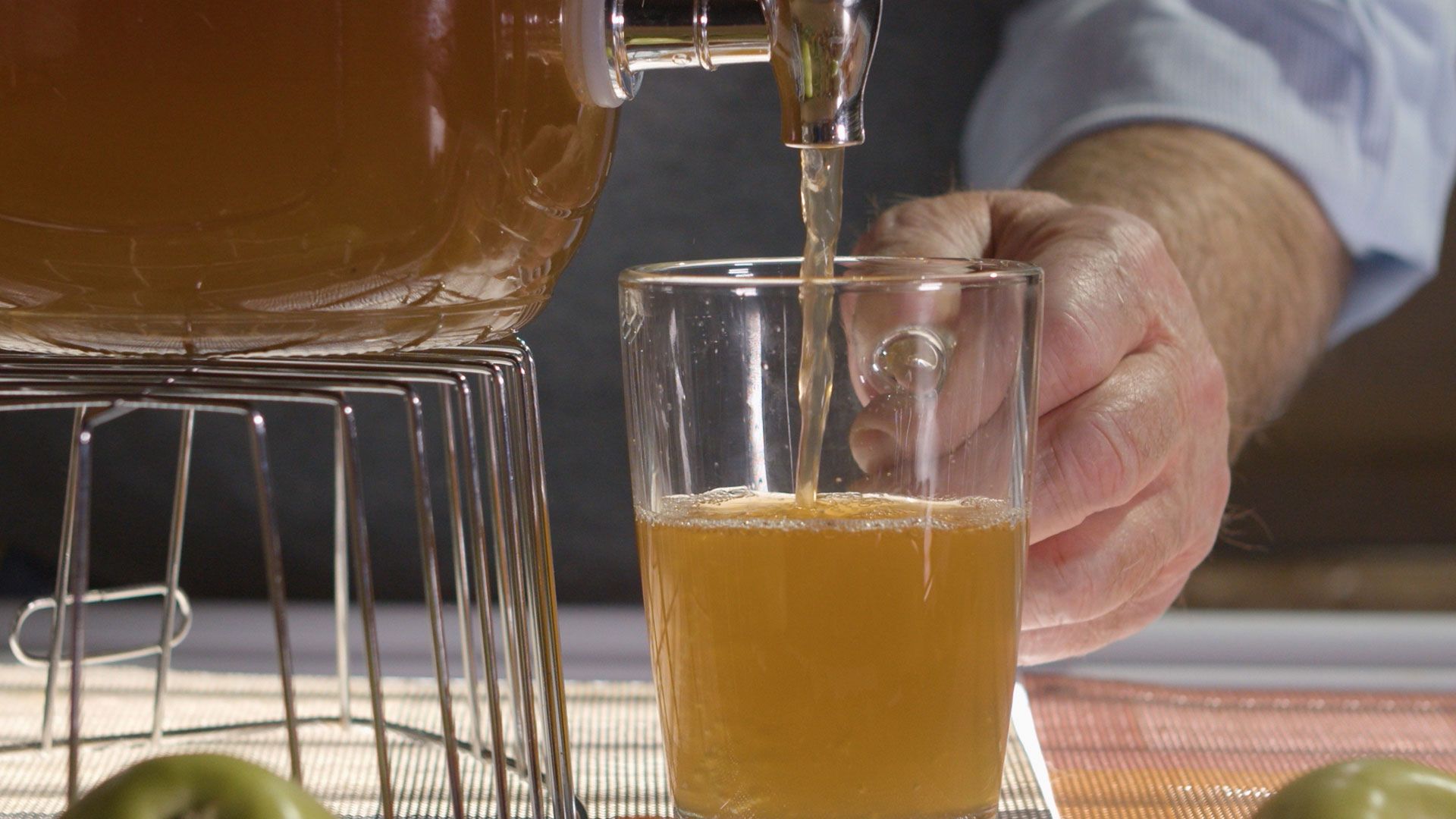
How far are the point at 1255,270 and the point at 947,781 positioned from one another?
1.87ft

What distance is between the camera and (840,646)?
13.9 inches

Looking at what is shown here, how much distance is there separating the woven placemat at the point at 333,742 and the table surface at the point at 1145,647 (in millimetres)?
42

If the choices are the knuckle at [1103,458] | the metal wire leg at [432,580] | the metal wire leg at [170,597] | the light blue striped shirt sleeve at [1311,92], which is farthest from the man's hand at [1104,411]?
the light blue striped shirt sleeve at [1311,92]

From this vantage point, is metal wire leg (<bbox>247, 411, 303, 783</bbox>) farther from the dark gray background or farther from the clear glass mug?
the dark gray background

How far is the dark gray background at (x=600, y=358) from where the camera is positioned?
972 mm

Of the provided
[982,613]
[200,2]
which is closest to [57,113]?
[200,2]

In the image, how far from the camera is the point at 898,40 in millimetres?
989

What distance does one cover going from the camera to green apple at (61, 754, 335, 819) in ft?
0.92

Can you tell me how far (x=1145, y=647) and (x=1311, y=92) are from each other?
38cm

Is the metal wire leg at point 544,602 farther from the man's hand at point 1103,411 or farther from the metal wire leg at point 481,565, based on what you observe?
the man's hand at point 1103,411

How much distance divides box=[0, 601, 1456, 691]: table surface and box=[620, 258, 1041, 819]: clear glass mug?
21cm

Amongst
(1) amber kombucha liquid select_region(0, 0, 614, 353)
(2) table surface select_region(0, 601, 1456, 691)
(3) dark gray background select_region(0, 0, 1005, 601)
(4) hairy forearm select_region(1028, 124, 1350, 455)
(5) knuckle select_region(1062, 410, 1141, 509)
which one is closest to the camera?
(1) amber kombucha liquid select_region(0, 0, 614, 353)

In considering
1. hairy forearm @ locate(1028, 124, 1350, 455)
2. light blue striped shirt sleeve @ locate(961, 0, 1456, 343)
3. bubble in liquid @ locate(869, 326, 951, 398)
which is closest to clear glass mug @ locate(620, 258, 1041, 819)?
bubble in liquid @ locate(869, 326, 951, 398)

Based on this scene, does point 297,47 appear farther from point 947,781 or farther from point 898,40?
point 898,40
